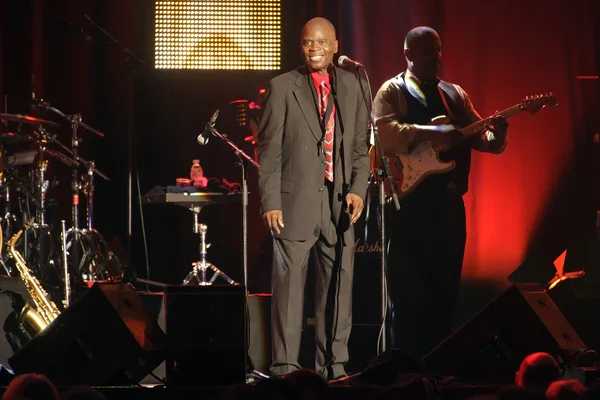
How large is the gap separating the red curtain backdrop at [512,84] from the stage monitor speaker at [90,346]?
3575 millimetres

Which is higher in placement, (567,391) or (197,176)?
(197,176)

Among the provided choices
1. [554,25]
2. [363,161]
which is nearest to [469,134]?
[363,161]

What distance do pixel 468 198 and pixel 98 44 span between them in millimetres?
3769

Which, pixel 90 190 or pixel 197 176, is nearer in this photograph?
pixel 90 190

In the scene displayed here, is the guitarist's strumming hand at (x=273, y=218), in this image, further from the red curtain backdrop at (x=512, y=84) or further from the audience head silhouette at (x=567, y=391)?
the red curtain backdrop at (x=512, y=84)

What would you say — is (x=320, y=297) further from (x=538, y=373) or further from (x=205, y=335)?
(x=538, y=373)

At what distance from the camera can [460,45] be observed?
24.7 feet

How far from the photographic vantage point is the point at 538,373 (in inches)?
153

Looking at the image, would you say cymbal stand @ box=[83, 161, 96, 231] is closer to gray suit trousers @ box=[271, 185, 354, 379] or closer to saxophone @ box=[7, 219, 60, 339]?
saxophone @ box=[7, 219, 60, 339]

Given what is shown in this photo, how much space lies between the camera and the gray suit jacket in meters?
5.27

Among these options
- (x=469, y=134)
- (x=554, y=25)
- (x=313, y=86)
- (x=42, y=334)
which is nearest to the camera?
(x=42, y=334)

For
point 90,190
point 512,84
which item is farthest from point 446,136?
point 90,190

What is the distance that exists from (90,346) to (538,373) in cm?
211

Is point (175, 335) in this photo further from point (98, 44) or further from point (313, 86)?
point (98, 44)
